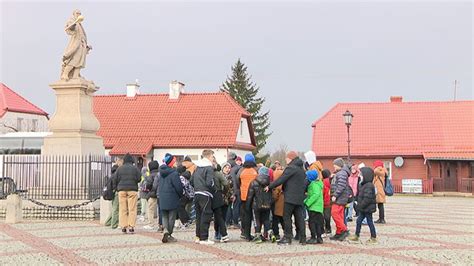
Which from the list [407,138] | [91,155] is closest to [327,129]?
[407,138]

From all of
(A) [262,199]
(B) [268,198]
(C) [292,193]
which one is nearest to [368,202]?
(C) [292,193]

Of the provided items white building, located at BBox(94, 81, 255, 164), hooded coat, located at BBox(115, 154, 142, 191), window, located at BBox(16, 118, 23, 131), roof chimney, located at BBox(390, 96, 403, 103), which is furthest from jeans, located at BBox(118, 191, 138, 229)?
roof chimney, located at BBox(390, 96, 403, 103)

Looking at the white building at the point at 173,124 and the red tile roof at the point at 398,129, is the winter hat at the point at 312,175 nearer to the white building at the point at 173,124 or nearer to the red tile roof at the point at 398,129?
the white building at the point at 173,124

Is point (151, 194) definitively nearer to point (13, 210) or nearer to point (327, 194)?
point (13, 210)

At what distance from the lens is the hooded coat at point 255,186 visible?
37.1 ft

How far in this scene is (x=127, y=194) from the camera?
12.8 m

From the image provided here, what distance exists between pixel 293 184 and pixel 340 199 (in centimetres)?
122

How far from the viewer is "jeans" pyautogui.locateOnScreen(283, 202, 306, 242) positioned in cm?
1112

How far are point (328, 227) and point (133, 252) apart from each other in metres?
4.76

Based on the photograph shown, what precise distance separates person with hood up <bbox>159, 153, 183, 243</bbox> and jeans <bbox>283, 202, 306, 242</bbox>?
7.31 ft

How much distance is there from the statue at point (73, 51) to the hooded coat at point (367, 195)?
366 inches

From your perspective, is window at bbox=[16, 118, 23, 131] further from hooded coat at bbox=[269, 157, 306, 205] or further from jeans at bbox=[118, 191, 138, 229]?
hooded coat at bbox=[269, 157, 306, 205]

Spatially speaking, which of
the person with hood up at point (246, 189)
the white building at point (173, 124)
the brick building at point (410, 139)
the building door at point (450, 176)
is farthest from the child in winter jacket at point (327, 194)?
the building door at point (450, 176)

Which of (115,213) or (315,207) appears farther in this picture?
(115,213)
